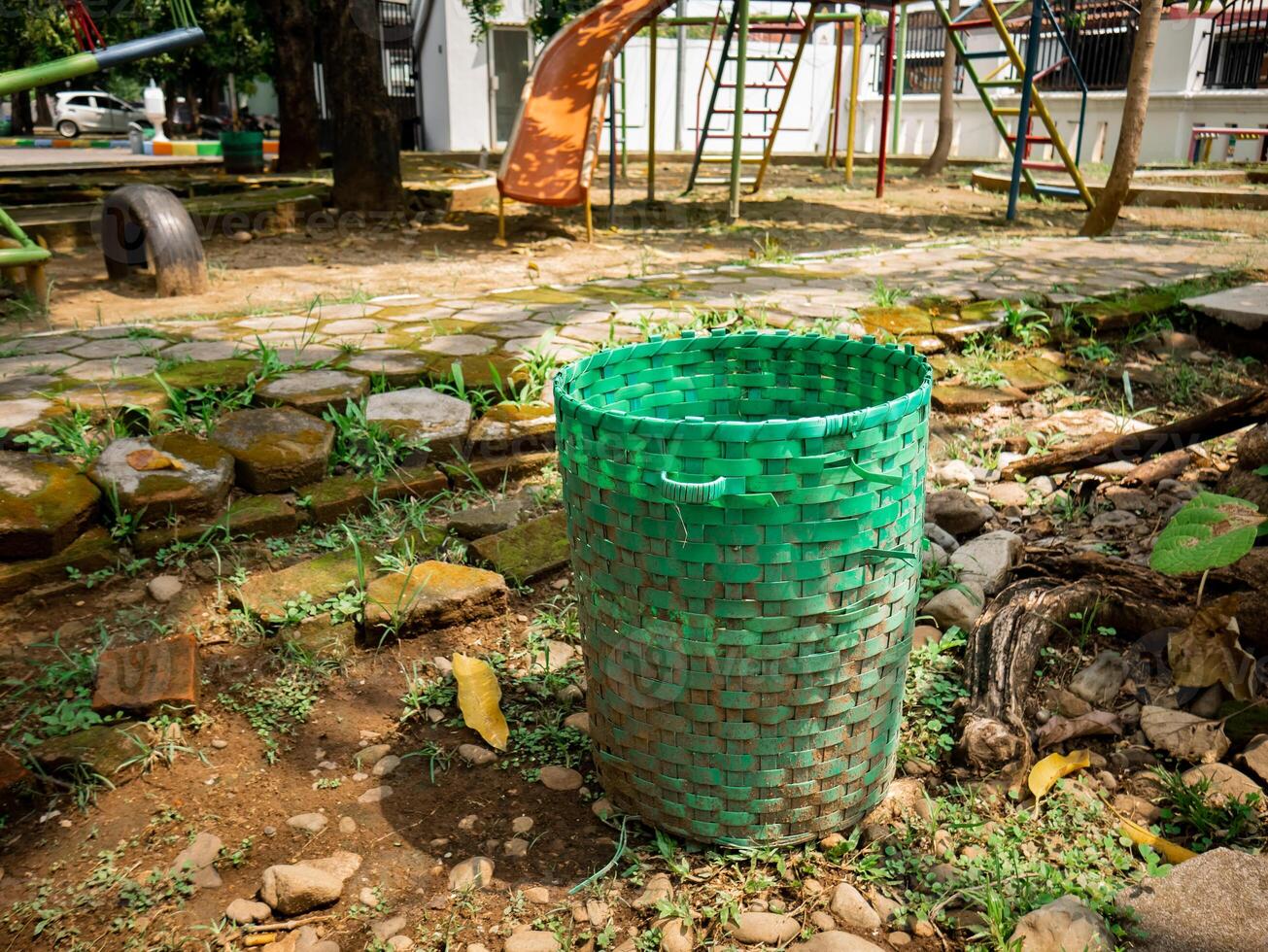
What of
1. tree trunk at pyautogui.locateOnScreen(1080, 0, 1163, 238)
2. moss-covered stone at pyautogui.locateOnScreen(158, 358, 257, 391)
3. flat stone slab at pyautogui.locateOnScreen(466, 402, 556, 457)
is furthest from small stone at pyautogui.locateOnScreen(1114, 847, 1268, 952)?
tree trunk at pyautogui.locateOnScreen(1080, 0, 1163, 238)

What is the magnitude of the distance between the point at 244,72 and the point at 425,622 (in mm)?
28044

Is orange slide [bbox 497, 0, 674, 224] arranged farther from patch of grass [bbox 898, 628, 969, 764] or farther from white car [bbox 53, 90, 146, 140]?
white car [bbox 53, 90, 146, 140]

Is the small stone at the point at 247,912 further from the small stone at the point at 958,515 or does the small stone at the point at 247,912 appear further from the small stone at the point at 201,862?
the small stone at the point at 958,515

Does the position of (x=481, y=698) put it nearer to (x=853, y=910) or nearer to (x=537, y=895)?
(x=537, y=895)

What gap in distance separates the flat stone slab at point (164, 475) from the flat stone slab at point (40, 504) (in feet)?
0.22

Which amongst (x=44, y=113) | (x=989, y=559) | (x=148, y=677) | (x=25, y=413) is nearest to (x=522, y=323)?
(x=25, y=413)

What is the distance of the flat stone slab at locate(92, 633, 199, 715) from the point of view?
2.22 m

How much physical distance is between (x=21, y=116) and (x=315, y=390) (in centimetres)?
2931

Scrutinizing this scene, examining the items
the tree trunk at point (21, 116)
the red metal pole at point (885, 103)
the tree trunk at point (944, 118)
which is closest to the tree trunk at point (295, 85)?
the red metal pole at point (885, 103)

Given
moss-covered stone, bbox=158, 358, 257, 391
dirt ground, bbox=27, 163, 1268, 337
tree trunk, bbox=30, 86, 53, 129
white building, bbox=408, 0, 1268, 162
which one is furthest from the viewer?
tree trunk, bbox=30, 86, 53, 129

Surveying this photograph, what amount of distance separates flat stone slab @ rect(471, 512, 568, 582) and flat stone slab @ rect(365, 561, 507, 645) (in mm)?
79

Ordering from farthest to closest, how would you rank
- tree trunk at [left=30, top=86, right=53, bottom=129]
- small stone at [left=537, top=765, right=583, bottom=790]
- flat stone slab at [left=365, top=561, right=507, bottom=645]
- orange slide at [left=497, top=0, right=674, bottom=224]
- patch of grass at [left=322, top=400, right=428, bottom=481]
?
tree trunk at [left=30, top=86, right=53, bottom=129], orange slide at [left=497, top=0, right=674, bottom=224], patch of grass at [left=322, top=400, right=428, bottom=481], flat stone slab at [left=365, top=561, right=507, bottom=645], small stone at [left=537, top=765, right=583, bottom=790]

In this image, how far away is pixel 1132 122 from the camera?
23.4 ft

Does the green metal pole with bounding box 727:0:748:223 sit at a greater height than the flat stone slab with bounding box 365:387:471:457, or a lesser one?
greater
